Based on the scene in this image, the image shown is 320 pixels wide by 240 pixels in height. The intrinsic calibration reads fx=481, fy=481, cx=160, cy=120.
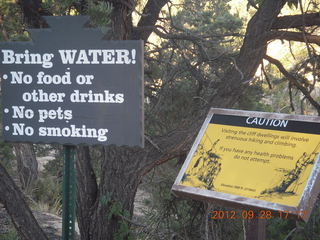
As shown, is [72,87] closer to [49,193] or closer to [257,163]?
[257,163]

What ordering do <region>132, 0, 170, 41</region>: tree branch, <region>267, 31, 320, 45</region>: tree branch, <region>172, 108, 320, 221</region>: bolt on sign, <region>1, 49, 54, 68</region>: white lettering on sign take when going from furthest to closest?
<region>132, 0, 170, 41</region>: tree branch
<region>267, 31, 320, 45</region>: tree branch
<region>1, 49, 54, 68</region>: white lettering on sign
<region>172, 108, 320, 221</region>: bolt on sign

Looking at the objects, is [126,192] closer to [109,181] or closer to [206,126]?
[109,181]

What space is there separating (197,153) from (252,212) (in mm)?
541

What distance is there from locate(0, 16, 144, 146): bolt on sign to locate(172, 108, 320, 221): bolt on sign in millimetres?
549

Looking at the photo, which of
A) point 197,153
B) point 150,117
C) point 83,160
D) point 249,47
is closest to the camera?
point 197,153

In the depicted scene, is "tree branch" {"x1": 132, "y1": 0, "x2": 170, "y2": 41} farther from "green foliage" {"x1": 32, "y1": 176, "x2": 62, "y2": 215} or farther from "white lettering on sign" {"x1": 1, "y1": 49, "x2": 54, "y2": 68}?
"green foliage" {"x1": 32, "y1": 176, "x2": 62, "y2": 215}

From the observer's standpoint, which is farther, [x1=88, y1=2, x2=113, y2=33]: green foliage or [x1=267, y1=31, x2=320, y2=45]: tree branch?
[x1=267, y1=31, x2=320, y2=45]: tree branch

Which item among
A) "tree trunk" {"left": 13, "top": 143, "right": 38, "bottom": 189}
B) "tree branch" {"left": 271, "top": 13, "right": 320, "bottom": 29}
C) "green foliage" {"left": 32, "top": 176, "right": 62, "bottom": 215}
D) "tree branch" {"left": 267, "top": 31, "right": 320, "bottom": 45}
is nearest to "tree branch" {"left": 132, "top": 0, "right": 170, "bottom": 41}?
"tree branch" {"left": 271, "top": 13, "right": 320, "bottom": 29}

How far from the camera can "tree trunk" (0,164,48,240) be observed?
389cm

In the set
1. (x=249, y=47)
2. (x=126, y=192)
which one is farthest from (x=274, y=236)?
(x=249, y=47)

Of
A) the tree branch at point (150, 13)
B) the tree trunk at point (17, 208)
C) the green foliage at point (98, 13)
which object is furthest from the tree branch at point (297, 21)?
the tree trunk at point (17, 208)

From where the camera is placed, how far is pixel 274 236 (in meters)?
5.18

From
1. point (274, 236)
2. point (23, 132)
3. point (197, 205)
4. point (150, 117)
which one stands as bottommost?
point (274, 236)

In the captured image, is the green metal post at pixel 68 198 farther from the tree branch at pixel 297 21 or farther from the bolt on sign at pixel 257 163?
the tree branch at pixel 297 21
